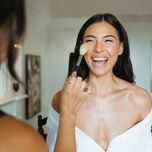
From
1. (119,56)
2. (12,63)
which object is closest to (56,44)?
(119,56)

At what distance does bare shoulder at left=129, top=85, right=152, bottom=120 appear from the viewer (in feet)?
3.26

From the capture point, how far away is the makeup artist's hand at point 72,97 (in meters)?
0.71

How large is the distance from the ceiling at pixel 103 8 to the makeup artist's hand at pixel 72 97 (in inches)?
106

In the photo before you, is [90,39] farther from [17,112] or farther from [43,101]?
[43,101]

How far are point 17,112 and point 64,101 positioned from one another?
7.41 ft

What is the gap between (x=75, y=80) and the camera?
0.79 m

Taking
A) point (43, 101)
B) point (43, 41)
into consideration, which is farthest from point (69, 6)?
point (43, 101)

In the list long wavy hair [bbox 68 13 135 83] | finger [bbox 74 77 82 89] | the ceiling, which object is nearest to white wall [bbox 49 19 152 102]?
the ceiling

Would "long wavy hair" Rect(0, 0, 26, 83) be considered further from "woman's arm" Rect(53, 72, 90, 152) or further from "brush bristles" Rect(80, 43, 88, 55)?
"brush bristles" Rect(80, 43, 88, 55)

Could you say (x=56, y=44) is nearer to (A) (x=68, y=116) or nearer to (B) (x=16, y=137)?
(A) (x=68, y=116)

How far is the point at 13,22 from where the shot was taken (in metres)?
0.31

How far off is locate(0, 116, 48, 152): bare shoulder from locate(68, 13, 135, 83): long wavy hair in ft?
2.07

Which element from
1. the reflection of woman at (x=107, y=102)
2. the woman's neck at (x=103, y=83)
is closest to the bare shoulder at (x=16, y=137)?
the reflection of woman at (x=107, y=102)

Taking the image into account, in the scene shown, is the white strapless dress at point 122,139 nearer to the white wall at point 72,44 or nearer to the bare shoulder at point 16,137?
the bare shoulder at point 16,137
